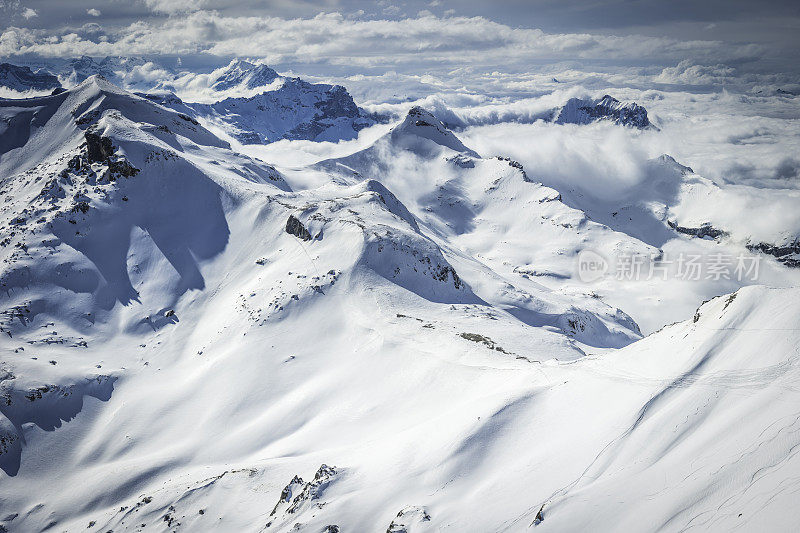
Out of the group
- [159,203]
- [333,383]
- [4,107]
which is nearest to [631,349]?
[333,383]

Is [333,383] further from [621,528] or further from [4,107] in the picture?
[4,107]

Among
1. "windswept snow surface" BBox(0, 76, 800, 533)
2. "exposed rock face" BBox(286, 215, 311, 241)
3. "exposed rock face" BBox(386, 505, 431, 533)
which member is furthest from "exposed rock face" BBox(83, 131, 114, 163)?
"exposed rock face" BBox(386, 505, 431, 533)

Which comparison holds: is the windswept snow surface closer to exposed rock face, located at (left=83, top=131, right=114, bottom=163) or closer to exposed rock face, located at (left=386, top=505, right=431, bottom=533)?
exposed rock face, located at (left=386, top=505, right=431, bottom=533)

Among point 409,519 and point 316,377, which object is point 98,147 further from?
point 409,519

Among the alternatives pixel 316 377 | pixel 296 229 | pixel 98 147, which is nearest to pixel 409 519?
pixel 316 377

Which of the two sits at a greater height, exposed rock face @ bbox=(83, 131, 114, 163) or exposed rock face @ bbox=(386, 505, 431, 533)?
exposed rock face @ bbox=(83, 131, 114, 163)

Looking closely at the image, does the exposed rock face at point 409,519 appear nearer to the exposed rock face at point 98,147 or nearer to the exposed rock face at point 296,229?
the exposed rock face at point 296,229
